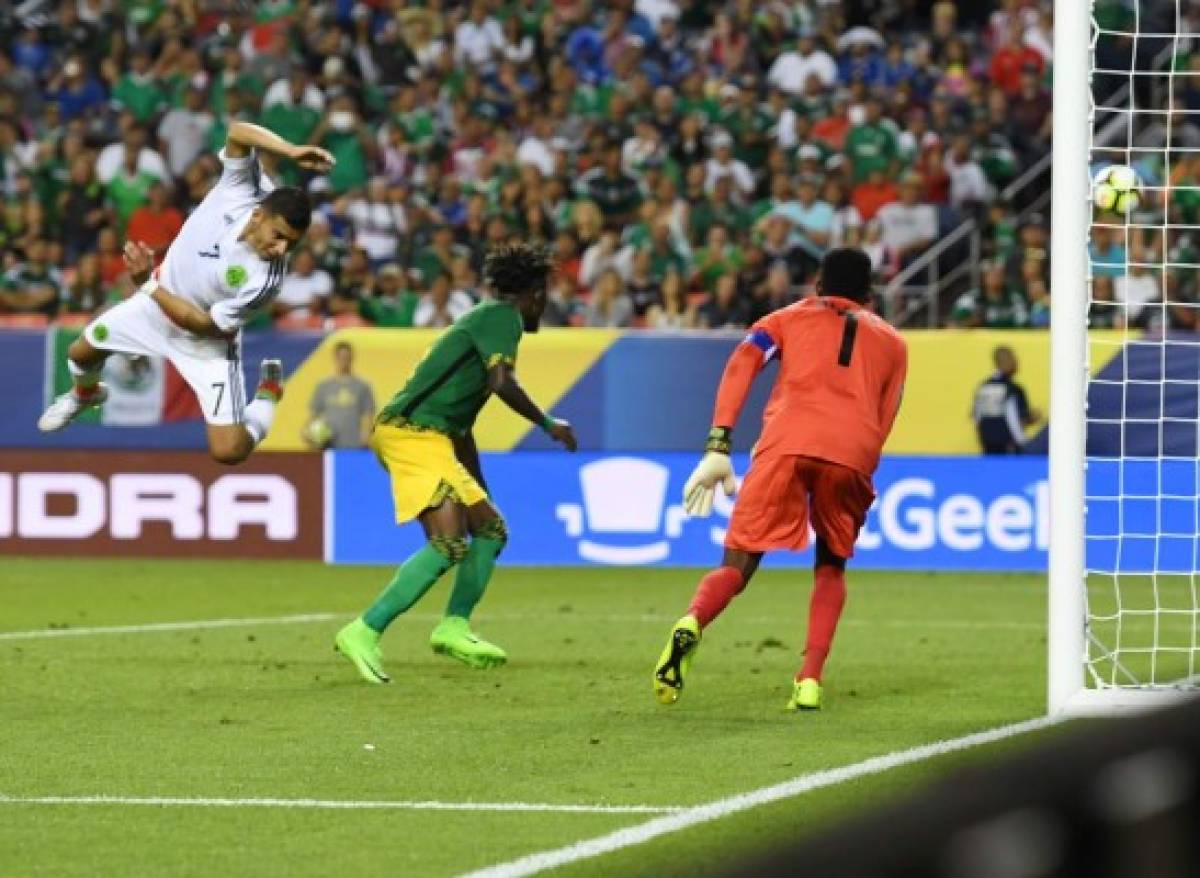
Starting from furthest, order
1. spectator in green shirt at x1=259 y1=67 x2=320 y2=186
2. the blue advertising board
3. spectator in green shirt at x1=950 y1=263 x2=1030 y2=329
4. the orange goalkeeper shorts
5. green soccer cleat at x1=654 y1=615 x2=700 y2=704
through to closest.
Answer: spectator in green shirt at x1=259 y1=67 x2=320 y2=186, spectator in green shirt at x1=950 y1=263 x2=1030 y2=329, the blue advertising board, the orange goalkeeper shorts, green soccer cleat at x1=654 y1=615 x2=700 y2=704

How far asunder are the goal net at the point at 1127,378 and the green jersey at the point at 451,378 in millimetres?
2619

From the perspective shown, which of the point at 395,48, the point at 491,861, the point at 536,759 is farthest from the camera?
the point at 395,48

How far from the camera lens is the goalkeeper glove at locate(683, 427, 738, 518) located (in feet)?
29.7

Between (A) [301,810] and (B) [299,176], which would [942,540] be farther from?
(A) [301,810]

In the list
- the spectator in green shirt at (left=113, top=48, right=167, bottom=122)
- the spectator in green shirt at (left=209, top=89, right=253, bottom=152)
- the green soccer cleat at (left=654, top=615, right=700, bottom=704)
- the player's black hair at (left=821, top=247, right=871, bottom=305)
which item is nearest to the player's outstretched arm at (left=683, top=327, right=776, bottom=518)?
the player's black hair at (left=821, top=247, right=871, bottom=305)

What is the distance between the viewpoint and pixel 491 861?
5.64 metres

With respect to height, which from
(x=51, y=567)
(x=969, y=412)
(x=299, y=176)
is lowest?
(x=51, y=567)

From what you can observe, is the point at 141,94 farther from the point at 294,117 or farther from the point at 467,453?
the point at 467,453

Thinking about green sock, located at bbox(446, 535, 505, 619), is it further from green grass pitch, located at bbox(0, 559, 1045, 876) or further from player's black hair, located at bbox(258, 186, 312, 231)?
player's black hair, located at bbox(258, 186, 312, 231)

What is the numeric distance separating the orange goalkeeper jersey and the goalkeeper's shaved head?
1816mm

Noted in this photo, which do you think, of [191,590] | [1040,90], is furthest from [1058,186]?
[1040,90]

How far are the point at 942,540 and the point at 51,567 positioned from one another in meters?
7.00

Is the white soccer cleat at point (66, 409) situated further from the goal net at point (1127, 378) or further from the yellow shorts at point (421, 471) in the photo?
the goal net at point (1127, 378)

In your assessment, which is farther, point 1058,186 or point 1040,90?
point 1040,90
